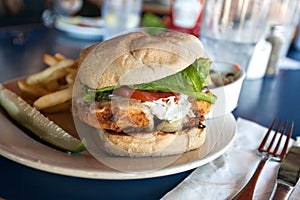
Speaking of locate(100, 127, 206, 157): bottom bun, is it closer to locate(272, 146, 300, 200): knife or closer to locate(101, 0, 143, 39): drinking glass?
locate(272, 146, 300, 200): knife

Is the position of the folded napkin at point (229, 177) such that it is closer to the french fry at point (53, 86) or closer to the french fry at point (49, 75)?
the french fry at point (53, 86)

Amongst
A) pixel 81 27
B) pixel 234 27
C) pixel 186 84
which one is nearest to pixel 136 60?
pixel 186 84

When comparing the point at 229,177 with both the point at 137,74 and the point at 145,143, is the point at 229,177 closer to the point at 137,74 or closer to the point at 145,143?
the point at 145,143

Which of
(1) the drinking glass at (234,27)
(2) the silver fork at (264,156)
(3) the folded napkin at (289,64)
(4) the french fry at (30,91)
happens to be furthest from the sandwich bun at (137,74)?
(3) the folded napkin at (289,64)

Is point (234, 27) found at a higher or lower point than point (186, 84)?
lower

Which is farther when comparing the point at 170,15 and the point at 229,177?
the point at 170,15
